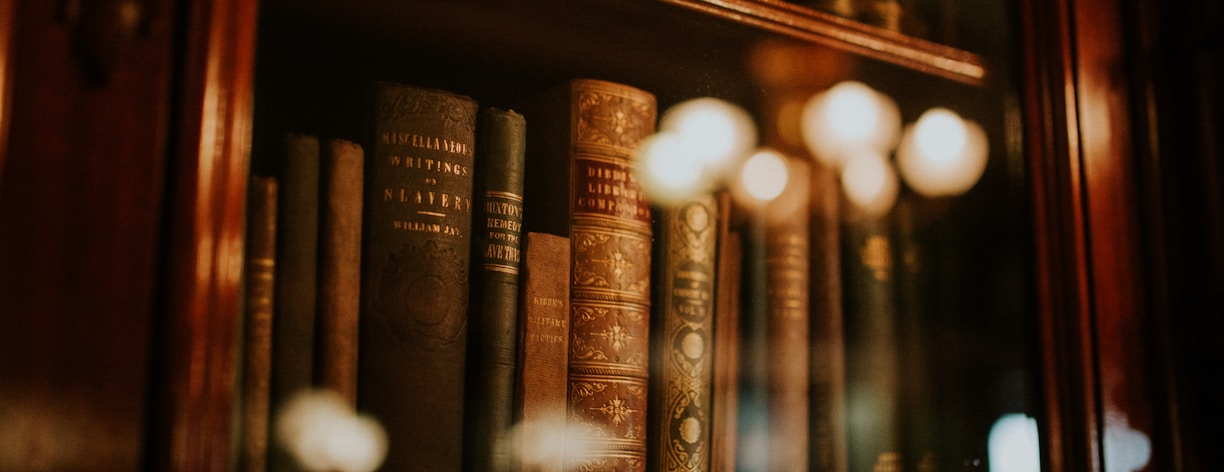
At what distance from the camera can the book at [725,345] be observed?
78cm

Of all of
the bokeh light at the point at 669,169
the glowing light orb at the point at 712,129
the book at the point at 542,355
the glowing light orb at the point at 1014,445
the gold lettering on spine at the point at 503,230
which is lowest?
the glowing light orb at the point at 1014,445

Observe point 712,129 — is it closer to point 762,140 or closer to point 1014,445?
point 762,140

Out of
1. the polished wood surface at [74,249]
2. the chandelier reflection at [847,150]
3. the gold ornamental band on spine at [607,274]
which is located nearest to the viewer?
the polished wood surface at [74,249]

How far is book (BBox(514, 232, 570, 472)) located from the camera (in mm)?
689

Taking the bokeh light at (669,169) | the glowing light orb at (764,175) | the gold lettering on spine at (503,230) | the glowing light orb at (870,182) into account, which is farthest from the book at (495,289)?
the glowing light orb at (870,182)

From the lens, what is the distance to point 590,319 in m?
0.73

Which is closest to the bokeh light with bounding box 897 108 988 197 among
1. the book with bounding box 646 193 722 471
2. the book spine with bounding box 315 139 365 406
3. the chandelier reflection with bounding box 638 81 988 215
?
the chandelier reflection with bounding box 638 81 988 215

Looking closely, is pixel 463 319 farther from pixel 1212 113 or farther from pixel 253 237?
pixel 1212 113

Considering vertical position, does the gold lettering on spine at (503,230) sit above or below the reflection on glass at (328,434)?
above

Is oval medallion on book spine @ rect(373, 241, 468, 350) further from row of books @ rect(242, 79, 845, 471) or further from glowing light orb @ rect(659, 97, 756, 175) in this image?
glowing light orb @ rect(659, 97, 756, 175)

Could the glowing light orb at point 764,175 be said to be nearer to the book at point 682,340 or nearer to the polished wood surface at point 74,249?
the book at point 682,340

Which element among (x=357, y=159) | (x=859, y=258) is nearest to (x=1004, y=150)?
(x=859, y=258)

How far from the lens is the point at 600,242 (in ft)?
2.43

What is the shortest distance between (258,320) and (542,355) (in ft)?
0.62
